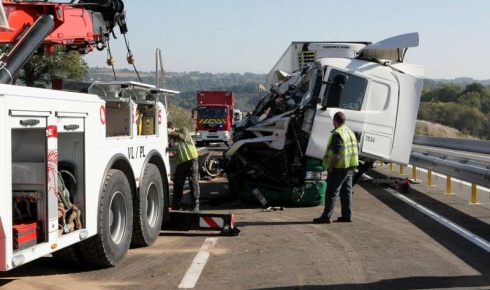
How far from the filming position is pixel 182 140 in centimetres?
1230

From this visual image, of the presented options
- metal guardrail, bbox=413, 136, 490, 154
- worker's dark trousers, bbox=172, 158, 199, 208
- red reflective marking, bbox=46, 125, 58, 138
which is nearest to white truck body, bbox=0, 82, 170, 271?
red reflective marking, bbox=46, 125, 58, 138

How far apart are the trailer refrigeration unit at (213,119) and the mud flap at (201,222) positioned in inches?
1128

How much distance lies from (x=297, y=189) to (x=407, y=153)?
2409mm

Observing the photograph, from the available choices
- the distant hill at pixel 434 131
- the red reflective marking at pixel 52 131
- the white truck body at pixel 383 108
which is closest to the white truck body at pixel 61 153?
the red reflective marking at pixel 52 131

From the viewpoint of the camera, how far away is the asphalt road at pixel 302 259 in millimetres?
7156

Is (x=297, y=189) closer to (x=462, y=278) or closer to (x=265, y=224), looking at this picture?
(x=265, y=224)

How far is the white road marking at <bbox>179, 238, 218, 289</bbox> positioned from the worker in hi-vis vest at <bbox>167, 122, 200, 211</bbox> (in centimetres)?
274

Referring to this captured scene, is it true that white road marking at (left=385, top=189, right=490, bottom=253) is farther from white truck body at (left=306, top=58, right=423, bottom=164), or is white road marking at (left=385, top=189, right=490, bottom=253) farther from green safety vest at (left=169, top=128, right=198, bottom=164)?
green safety vest at (left=169, top=128, right=198, bottom=164)

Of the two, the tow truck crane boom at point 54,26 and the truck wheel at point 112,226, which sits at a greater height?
the tow truck crane boom at point 54,26

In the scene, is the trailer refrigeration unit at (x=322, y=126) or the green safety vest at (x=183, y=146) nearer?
the green safety vest at (x=183, y=146)

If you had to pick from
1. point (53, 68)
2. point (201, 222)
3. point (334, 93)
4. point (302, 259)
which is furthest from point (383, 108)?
point (53, 68)

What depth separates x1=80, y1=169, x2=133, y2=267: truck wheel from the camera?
732cm

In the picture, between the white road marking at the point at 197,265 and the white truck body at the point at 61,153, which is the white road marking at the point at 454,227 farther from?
the white truck body at the point at 61,153

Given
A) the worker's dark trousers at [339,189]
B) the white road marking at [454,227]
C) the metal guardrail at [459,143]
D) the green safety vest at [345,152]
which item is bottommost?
the white road marking at [454,227]
